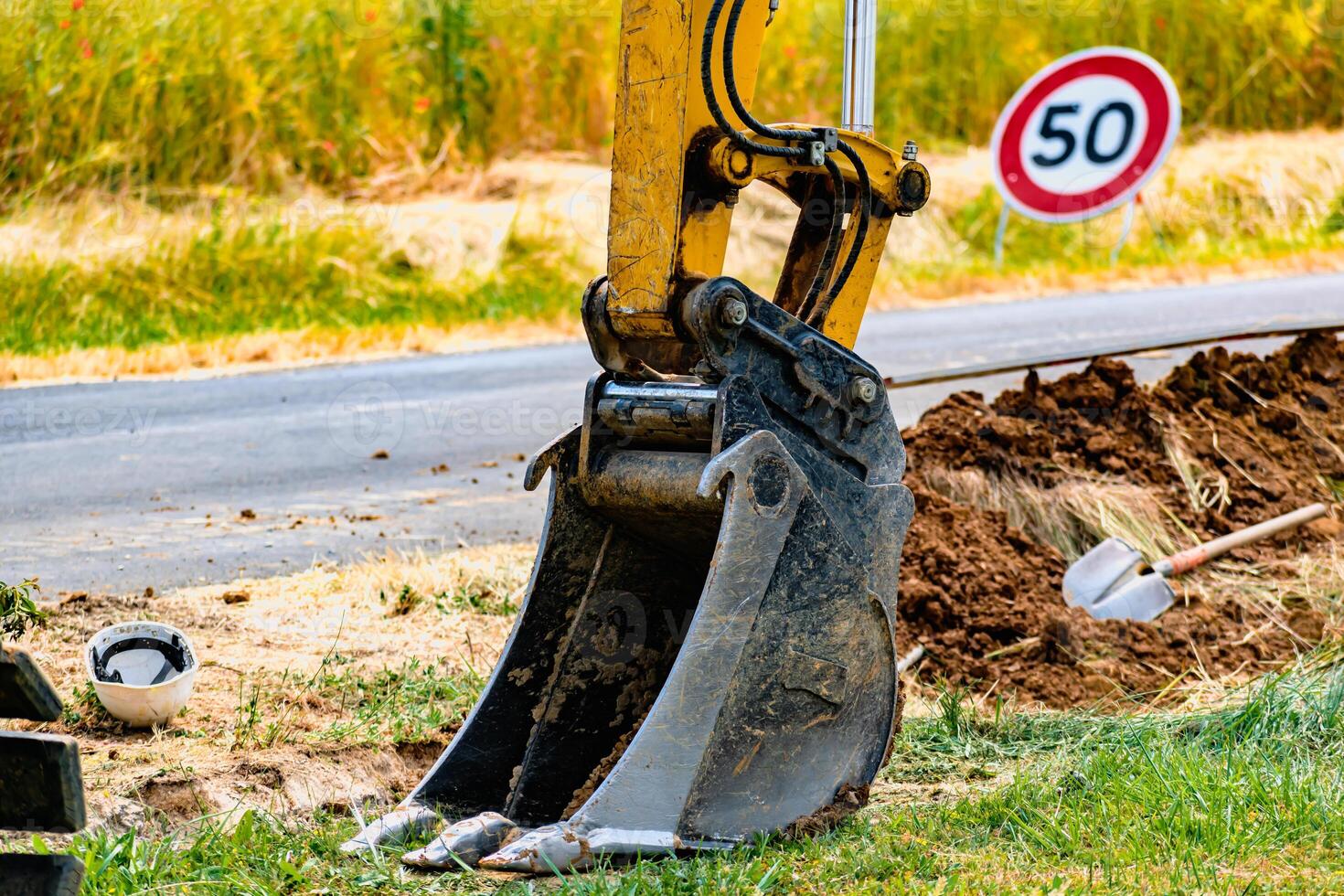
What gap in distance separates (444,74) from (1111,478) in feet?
35.1

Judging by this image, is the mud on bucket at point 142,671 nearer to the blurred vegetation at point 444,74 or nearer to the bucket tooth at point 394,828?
the bucket tooth at point 394,828

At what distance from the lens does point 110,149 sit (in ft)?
40.8

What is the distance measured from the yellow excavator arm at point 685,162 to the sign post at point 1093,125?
8.35m

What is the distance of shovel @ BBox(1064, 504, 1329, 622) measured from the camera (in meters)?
5.18

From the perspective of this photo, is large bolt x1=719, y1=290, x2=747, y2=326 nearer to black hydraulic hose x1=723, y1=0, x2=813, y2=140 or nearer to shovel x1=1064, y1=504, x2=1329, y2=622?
black hydraulic hose x1=723, y1=0, x2=813, y2=140

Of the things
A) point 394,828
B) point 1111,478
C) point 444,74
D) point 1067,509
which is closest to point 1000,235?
point 444,74

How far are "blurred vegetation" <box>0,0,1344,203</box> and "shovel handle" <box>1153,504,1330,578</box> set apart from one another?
9788mm

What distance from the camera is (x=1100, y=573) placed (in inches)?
208

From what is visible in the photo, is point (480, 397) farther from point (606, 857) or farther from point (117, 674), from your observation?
point (606, 857)

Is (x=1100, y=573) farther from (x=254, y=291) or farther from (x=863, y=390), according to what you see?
(x=254, y=291)

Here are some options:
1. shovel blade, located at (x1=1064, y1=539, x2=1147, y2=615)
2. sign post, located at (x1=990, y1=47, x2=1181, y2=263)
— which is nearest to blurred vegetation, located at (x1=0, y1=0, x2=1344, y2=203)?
sign post, located at (x1=990, y1=47, x2=1181, y2=263)

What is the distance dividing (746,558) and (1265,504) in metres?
3.49

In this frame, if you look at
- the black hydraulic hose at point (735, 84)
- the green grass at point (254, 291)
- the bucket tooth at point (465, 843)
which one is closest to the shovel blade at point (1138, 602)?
the black hydraulic hose at point (735, 84)

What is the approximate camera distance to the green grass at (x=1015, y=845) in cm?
296
